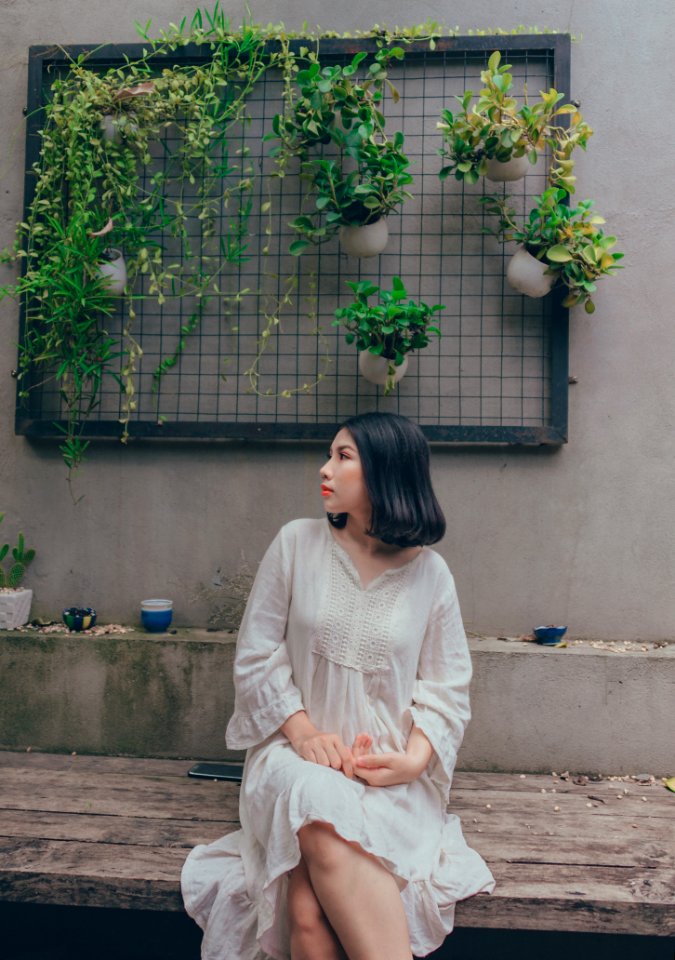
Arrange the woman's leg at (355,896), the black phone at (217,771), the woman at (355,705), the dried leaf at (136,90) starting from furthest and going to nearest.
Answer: the dried leaf at (136,90)
the black phone at (217,771)
the woman at (355,705)
the woman's leg at (355,896)

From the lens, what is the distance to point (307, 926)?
160 centimetres

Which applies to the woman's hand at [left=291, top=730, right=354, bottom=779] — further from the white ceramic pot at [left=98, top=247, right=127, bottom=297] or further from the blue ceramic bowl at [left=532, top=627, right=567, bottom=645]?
the white ceramic pot at [left=98, top=247, right=127, bottom=297]

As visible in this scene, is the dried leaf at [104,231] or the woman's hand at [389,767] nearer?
the woman's hand at [389,767]

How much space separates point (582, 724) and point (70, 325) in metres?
2.13

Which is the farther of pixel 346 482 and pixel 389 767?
pixel 346 482

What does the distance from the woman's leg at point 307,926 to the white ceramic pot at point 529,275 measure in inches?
71.9

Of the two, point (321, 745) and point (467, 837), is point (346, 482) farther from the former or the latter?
point (467, 837)

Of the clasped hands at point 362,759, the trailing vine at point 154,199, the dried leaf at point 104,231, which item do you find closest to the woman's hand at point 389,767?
the clasped hands at point 362,759

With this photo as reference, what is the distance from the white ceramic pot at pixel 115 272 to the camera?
2663 millimetres

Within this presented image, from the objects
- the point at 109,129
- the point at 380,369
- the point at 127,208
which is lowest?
the point at 380,369

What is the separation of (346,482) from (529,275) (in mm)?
1066

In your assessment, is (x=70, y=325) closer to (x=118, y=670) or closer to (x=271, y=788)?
(x=118, y=670)

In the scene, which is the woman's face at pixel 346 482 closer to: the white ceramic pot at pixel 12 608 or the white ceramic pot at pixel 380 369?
the white ceramic pot at pixel 380 369

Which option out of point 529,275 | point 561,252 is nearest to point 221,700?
point 529,275
